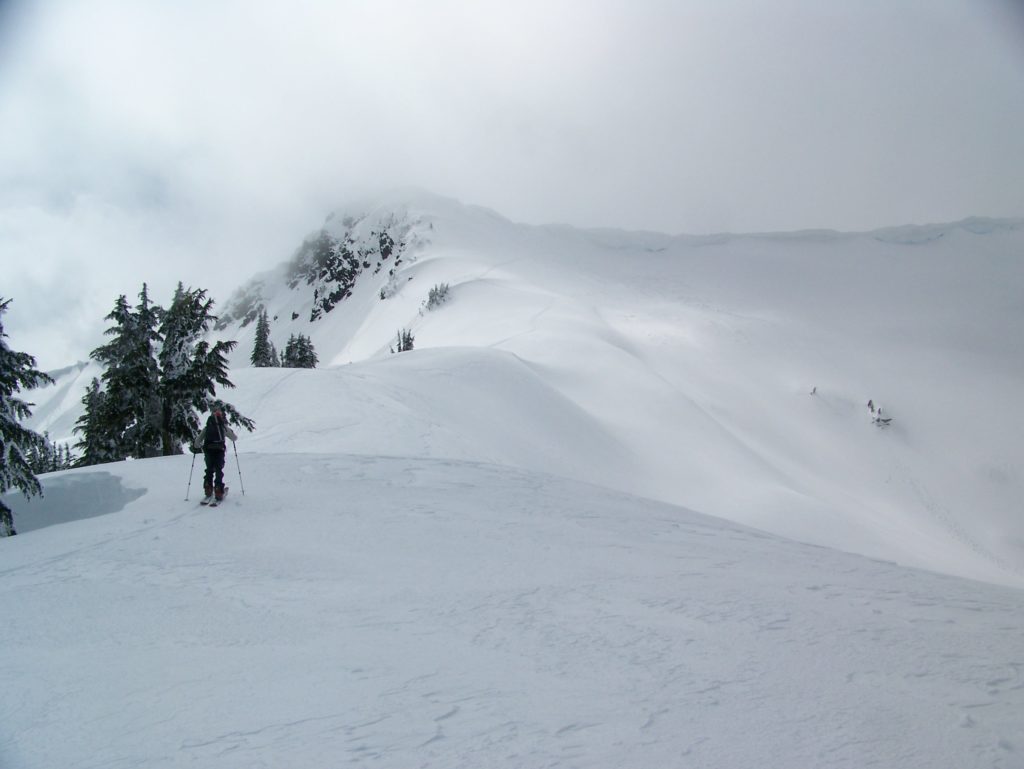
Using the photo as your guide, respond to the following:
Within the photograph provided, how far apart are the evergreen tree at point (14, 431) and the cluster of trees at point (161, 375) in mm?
6188

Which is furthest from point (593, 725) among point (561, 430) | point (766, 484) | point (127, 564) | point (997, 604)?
point (766, 484)

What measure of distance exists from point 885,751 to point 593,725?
6.07 feet

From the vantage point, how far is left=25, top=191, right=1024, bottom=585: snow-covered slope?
23906 mm

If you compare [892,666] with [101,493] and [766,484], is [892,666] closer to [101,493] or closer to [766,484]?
[101,493]

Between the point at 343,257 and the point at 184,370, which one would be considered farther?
the point at 343,257

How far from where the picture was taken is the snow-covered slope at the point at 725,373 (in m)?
23.9

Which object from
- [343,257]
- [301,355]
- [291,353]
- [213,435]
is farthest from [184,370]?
[343,257]

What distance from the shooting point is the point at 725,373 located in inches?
2044

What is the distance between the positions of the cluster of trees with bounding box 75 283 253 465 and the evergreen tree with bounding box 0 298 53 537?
6188 millimetres

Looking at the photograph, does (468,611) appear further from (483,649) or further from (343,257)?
(343,257)

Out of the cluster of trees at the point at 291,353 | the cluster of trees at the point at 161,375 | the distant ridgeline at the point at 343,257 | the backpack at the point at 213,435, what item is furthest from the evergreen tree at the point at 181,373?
the distant ridgeline at the point at 343,257

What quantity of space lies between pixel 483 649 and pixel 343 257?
6383 inches

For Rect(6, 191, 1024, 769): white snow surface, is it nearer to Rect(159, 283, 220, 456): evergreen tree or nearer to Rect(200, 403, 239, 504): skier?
Rect(200, 403, 239, 504): skier

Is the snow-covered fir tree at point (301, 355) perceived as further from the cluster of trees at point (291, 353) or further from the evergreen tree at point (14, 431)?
the evergreen tree at point (14, 431)
